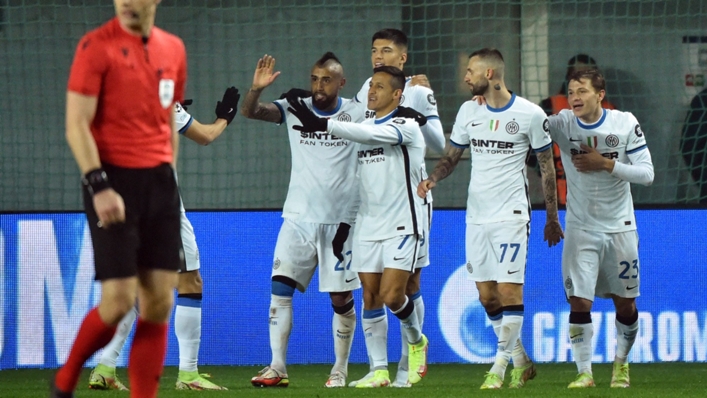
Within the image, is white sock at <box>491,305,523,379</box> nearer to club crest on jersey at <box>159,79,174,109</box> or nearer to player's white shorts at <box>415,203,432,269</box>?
player's white shorts at <box>415,203,432,269</box>

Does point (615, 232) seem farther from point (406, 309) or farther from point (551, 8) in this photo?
point (551, 8)

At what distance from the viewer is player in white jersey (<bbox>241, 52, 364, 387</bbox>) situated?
690 cm

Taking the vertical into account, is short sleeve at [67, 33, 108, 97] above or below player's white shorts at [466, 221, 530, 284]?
above

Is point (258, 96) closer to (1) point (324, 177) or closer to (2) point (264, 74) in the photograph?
(2) point (264, 74)

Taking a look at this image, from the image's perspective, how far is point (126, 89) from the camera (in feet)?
13.6

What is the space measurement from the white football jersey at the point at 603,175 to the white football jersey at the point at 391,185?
0.91 metres

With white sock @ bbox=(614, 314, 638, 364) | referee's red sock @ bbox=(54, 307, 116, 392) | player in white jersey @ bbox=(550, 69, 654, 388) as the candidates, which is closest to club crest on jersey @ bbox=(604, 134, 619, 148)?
player in white jersey @ bbox=(550, 69, 654, 388)

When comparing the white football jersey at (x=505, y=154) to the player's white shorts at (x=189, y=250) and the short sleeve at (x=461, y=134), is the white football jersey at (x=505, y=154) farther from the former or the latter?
the player's white shorts at (x=189, y=250)

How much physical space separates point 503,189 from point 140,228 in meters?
3.02

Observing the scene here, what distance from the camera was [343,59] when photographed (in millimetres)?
9922

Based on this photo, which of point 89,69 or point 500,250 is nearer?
point 89,69

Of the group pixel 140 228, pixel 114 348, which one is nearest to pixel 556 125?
pixel 114 348

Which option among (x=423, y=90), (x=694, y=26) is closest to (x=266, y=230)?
(x=423, y=90)

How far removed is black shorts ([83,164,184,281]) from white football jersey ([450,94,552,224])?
2850 millimetres
